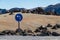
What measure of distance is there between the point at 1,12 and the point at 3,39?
132ft

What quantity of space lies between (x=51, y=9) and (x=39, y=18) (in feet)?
41.5

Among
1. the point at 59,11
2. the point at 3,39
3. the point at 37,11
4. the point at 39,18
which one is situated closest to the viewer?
the point at 3,39

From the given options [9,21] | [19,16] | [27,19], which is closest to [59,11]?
[27,19]

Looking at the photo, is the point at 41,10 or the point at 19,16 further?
the point at 41,10

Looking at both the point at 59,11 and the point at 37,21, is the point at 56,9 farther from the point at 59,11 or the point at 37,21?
the point at 37,21

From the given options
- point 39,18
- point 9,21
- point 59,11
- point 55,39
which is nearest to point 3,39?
point 55,39

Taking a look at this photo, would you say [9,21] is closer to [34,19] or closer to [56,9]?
[34,19]

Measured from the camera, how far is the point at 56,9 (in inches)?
2162

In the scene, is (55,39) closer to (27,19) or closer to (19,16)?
(19,16)

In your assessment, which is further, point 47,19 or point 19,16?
point 47,19

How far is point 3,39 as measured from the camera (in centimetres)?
1795

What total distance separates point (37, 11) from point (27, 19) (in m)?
11.2

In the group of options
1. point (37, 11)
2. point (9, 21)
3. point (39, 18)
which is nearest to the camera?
point (9, 21)

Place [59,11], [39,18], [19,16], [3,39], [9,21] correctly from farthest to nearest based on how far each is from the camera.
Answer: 1. [59,11]
2. [39,18]
3. [9,21]
4. [19,16]
5. [3,39]
